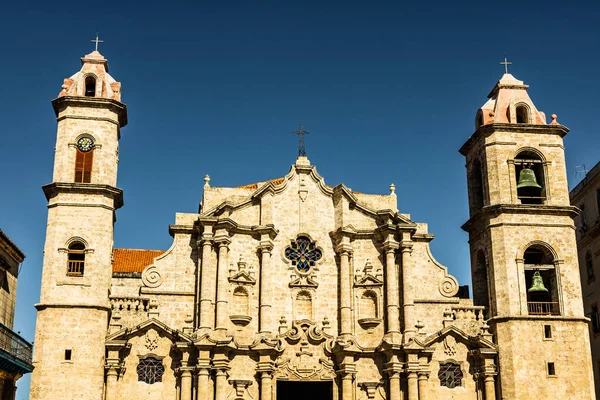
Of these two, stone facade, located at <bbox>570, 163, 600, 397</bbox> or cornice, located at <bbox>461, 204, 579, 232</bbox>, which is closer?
cornice, located at <bbox>461, 204, 579, 232</bbox>

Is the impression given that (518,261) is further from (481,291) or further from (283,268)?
(283,268)

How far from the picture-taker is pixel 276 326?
32.3m

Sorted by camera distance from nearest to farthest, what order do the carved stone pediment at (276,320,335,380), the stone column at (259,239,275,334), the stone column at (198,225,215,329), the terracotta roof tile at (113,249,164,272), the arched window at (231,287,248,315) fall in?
the stone column at (198,225,215,329) → the carved stone pediment at (276,320,335,380) → the stone column at (259,239,275,334) → the arched window at (231,287,248,315) → the terracotta roof tile at (113,249,164,272)

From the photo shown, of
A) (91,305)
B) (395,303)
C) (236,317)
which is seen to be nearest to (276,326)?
(236,317)

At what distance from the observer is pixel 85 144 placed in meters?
32.8

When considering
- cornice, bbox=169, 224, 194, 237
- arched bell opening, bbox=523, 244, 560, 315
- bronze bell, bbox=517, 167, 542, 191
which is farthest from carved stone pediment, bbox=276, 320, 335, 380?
bronze bell, bbox=517, 167, 542, 191

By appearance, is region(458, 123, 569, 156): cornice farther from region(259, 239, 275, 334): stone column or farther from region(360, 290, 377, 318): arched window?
region(259, 239, 275, 334): stone column

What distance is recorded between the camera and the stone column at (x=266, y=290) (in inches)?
1252

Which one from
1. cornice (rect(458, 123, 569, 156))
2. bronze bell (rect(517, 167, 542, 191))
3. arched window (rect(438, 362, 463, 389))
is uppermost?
cornice (rect(458, 123, 569, 156))

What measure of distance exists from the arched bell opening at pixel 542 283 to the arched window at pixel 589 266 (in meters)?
6.79

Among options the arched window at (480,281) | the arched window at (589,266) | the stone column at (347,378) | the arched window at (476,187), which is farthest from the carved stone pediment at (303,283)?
the arched window at (589,266)

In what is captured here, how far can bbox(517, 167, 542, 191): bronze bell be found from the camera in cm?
3388

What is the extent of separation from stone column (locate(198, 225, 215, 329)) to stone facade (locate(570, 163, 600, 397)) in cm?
1775

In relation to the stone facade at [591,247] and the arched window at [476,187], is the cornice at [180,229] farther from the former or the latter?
the stone facade at [591,247]
